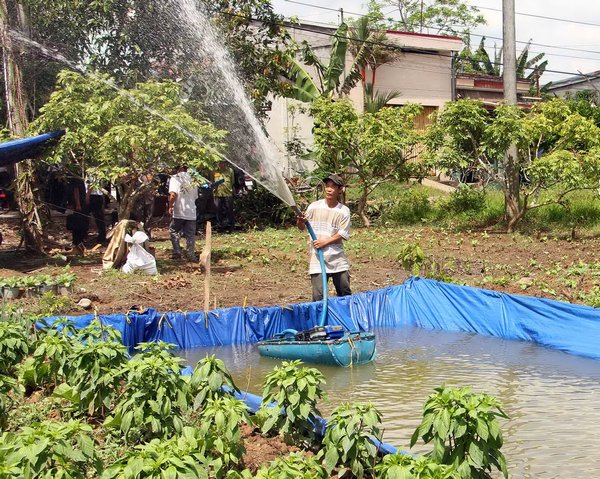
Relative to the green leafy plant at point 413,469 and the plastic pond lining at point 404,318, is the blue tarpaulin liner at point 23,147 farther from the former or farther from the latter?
the green leafy plant at point 413,469

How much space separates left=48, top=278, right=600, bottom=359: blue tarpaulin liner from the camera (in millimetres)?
8719

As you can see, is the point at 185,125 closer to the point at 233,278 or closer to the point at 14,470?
the point at 233,278

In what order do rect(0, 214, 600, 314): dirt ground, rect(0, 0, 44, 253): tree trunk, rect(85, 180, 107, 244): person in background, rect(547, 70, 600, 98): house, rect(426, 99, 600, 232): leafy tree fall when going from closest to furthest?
rect(0, 214, 600, 314): dirt ground → rect(0, 0, 44, 253): tree trunk → rect(426, 99, 600, 232): leafy tree → rect(85, 180, 107, 244): person in background → rect(547, 70, 600, 98): house

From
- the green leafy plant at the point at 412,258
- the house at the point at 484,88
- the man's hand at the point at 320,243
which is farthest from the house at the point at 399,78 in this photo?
the man's hand at the point at 320,243

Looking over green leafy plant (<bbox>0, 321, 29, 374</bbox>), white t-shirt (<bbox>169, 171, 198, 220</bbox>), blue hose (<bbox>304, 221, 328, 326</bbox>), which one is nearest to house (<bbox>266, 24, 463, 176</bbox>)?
white t-shirt (<bbox>169, 171, 198, 220</bbox>)

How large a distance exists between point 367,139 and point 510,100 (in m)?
3.28

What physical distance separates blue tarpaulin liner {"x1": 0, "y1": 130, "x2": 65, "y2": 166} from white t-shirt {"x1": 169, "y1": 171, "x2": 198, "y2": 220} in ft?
6.34

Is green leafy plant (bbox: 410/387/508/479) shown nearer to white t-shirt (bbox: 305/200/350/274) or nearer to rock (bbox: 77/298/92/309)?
white t-shirt (bbox: 305/200/350/274)

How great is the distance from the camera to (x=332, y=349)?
26.0 feet

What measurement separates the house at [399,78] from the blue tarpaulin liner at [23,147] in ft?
39.0

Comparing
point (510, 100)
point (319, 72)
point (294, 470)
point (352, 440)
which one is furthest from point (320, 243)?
point (319, 72)

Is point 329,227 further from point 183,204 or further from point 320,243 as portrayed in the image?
point 183,204

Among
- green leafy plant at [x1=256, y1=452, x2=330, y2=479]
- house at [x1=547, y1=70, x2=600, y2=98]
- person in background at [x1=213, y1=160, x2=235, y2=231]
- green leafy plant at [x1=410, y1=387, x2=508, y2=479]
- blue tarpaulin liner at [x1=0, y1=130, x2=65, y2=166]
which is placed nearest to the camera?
green leafy plant at [x1=256, y1=452, x2=330, y2=479]

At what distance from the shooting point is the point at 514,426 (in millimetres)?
6227
